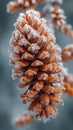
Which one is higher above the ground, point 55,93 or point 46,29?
point 46,29

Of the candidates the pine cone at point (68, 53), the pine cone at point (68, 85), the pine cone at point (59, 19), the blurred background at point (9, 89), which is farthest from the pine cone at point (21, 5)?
the blurred background at point (9, 89)

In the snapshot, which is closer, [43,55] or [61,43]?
[43,55]

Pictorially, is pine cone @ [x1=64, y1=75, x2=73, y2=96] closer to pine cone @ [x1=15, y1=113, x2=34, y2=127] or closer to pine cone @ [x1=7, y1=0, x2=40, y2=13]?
pine cone @ [x1=15, y1=113, x2=34, y2=127]

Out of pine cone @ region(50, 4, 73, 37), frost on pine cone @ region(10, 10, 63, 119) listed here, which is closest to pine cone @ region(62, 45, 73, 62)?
pine cone @ region(50, 4, 73, 37)

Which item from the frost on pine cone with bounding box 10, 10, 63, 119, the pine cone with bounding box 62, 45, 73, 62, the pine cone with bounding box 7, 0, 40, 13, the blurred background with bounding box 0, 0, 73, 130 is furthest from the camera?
the blurred background with bounding box 0, 0, 73, 130

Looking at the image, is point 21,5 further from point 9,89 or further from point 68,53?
point 9,89

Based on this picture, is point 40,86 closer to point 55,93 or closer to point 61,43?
point 55,93

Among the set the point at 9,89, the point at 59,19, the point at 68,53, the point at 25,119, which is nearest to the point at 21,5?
the point at 59,19

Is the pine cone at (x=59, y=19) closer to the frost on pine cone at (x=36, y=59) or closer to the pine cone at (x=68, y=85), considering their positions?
the pine cone at (x=68, y=85)

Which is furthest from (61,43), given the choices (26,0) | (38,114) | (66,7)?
(38,114)
